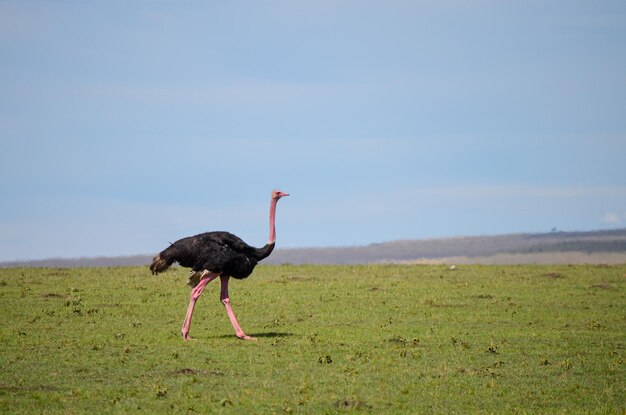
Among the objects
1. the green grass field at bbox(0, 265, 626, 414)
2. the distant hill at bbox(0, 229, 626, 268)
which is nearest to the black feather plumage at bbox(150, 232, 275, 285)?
the green grass field at bbox(0, 265, 626, 414)

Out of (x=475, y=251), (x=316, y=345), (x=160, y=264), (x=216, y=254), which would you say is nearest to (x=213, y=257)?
(x=216, y=254)

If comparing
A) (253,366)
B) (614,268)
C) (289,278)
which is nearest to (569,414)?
(253,366)

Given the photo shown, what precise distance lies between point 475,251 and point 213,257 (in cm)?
7391

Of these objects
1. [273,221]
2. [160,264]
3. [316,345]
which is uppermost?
[273,221]

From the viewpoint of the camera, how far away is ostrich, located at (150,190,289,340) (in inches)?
736

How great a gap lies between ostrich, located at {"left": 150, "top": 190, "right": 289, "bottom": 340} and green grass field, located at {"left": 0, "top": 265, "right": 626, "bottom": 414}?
3.01 ft

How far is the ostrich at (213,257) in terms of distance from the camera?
1869 centimetres

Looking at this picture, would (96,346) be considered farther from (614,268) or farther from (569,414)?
(614,268)

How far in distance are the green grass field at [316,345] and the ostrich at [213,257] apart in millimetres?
918

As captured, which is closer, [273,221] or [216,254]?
[216,254]

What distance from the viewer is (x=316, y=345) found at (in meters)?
18.0

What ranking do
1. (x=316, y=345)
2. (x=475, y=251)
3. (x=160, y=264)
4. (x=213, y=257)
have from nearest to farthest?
1. (x=316, y=345)
2. (x=213, y=257)
3. (x=160, y=264)
4. (x=475, y=251)

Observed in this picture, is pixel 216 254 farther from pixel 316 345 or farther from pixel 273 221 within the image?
pixel 316 345

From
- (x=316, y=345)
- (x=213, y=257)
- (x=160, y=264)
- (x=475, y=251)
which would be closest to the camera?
(x=316, y=345)
